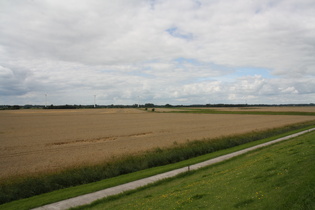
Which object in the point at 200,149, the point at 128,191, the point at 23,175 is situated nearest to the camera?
the point at 128,191

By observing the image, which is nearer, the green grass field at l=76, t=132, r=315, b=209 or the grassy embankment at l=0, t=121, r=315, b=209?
the green grass field at l=76, t=132, r=315, b=209

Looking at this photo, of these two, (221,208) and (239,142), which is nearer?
(221,208)

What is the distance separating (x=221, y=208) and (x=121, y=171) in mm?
14267

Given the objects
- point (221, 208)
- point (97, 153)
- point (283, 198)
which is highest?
point (283, 198)

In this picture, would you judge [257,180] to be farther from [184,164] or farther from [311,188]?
[184,164]

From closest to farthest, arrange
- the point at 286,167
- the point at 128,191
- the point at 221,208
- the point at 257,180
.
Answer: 1. the point at 221,208
2. the point at 257,180
3. the point at 286,167
4. the point at 128,191

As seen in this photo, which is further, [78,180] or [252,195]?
[78,180]

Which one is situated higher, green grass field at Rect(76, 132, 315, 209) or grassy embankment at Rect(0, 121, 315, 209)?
green grass field at Rect(76, 132, 315, 209)

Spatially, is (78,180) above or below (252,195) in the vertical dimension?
below

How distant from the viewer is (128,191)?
14953mm

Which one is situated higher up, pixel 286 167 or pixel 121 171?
pixel 286 167

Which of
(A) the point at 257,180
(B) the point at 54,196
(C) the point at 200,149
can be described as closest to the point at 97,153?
(C) the point at 200,149

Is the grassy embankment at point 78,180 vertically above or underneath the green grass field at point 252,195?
underneath

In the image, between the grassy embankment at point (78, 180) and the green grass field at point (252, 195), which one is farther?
the grassy embankment at point (78, 180)
